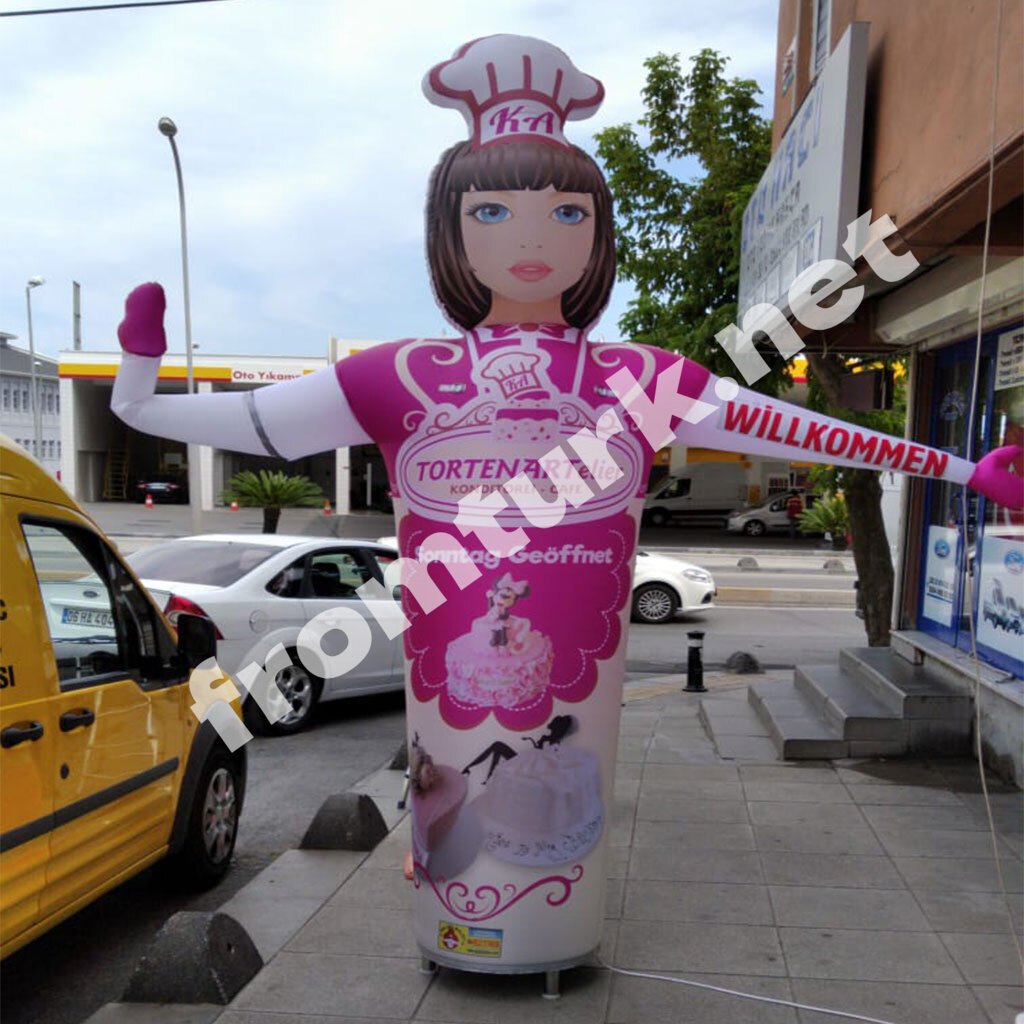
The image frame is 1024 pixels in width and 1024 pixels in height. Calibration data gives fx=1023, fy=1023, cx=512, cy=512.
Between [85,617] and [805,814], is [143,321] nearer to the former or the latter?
[85,617]

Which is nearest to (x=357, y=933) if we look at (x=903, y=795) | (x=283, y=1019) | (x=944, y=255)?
(x=283, y=1019)

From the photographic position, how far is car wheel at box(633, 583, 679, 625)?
14.7 metres

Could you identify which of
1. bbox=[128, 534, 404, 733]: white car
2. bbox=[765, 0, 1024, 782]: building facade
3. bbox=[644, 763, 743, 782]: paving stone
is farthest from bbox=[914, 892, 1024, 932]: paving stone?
bbox=[128, 534, 404, 733]: white car

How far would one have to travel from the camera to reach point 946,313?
20.6 feet

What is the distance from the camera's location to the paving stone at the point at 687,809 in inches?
223

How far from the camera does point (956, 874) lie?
15.4 feet

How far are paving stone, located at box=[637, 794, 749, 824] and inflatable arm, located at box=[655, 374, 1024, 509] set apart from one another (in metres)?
2.68

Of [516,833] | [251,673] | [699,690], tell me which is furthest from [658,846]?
[699,690]

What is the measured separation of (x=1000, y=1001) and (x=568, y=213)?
3.07 m

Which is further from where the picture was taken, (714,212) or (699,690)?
(714,212)

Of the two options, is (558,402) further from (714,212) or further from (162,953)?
(714,212)

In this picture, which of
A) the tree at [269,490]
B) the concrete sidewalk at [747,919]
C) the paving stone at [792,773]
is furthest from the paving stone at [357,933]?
the tree at [269,490]

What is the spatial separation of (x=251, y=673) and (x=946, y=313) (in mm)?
5388

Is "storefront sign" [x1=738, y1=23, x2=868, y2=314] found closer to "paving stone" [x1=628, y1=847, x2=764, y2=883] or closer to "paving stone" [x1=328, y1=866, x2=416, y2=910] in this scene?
"paving stone" [x1=628, y1=847, x2=764, y2=883]
